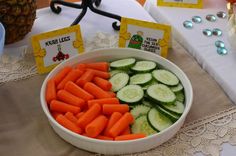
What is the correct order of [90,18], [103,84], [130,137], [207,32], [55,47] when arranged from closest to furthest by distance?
[130,137]
[103,84]
[55,47]
[207,32]
[90,18]

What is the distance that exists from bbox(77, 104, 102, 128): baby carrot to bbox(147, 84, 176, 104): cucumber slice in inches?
4.1

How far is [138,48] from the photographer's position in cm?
91

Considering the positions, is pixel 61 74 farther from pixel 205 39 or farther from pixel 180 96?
pixel 205 39

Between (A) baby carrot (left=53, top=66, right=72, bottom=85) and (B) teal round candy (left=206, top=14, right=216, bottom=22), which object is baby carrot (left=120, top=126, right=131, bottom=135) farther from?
(B) teal round candy (left=206, top=14, right=216, bottom=22)

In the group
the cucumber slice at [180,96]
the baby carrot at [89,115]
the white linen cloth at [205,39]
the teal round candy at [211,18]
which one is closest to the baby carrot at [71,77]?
the baby carrot at [89,115]

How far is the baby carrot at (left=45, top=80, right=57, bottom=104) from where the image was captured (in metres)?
0.76

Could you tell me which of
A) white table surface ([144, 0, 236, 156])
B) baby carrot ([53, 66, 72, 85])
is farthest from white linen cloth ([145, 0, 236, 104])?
baby carrot ([53, 66, 72, 85])

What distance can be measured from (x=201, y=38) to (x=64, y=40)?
1.15 ft

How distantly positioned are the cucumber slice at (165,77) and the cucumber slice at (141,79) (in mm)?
14

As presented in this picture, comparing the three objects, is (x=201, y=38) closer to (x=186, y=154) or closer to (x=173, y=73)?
(x=173, y=73)

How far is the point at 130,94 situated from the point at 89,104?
0.08 m

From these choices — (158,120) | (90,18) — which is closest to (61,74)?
(158,120)

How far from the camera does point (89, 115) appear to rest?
2.32 feet

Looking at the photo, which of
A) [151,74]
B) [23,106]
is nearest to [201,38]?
[151,74]
